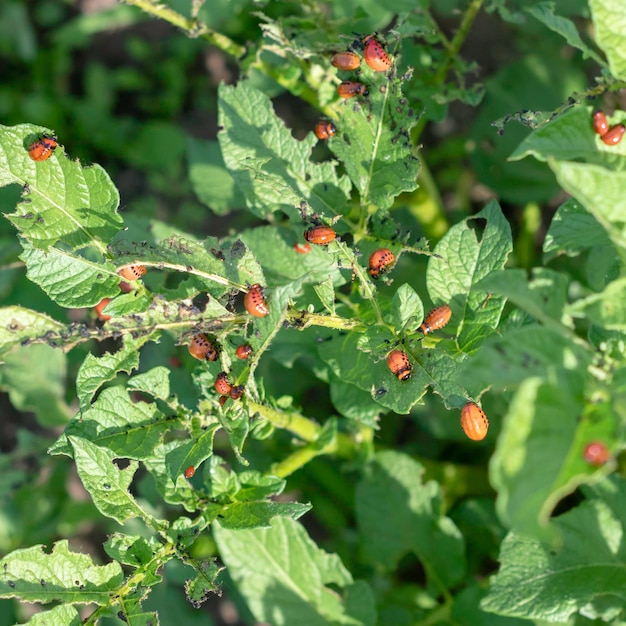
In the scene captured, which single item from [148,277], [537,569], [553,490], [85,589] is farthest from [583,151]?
[85,589]

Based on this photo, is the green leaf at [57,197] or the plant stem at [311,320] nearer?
the plant stem at [311,320]

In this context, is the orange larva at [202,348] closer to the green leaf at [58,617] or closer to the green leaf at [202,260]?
the green leaf at [202,260]

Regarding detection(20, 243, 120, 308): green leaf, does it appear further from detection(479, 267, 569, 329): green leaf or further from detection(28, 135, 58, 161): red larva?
detection(479, 267, 569, 329): green leaf

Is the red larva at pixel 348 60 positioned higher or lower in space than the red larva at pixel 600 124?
lower

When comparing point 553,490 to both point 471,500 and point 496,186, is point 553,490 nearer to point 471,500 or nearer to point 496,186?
point 471,500

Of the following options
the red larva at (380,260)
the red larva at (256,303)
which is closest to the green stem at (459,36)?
the red larva at (380,260)

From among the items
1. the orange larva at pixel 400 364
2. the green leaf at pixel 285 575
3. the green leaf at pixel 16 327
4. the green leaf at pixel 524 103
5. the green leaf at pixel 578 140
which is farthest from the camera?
the green leaf at pixel 524 103


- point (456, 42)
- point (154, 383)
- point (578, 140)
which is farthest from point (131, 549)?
point (456, 42)
